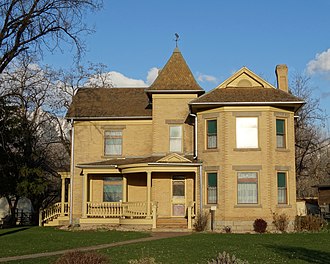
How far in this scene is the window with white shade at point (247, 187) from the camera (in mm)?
25344

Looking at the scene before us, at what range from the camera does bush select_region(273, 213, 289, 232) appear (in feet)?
81.6

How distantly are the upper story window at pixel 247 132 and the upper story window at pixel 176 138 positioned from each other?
414cm

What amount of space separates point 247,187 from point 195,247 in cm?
852

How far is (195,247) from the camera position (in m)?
17.7

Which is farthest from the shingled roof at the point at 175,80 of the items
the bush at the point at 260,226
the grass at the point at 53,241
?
the grass at the point at 53,241

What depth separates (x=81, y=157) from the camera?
29688 millimetres

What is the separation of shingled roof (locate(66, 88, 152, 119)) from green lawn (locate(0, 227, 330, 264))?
8284 millimetres

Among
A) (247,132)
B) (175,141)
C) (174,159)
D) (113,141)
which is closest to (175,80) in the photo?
(175,141)

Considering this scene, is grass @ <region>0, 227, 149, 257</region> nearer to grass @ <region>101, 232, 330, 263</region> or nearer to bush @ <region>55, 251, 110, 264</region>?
grass @ <region>101, 232, 330, 263</region>

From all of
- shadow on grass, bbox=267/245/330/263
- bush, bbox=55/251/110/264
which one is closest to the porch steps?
shadow on grass, bbox=267/245/330/263

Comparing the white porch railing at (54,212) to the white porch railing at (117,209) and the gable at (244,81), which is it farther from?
the gable at (244,81)

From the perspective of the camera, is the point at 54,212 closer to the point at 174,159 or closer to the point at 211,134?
the point at 174,159

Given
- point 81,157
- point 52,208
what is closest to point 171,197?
point 81,157

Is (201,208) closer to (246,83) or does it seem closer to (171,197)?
(171,197)
